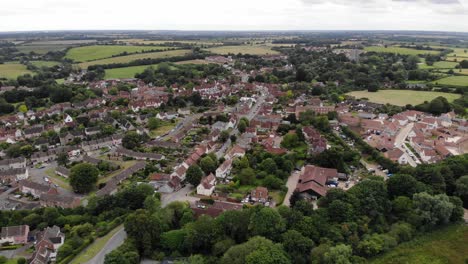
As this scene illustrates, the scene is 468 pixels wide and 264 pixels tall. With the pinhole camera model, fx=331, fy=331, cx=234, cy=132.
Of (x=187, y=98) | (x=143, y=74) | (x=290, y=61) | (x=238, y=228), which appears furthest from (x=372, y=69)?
(x=238, y=228)

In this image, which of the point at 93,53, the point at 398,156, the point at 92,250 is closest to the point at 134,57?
the point at 93,53

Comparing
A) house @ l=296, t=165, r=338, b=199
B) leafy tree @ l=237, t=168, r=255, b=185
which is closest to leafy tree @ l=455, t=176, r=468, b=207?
house @ l=296, t=165, r=338, b=199

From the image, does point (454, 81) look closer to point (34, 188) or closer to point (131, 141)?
point (131, 141)

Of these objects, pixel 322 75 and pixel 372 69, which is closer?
pixel 322 75

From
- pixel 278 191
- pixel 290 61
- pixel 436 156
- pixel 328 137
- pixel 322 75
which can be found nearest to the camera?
pixel 278 191

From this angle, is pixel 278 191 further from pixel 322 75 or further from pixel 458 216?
pixel 322 75

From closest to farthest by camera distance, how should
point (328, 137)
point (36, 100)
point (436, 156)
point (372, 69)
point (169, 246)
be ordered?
point (169, 246) < point (436, 156) < point (328, 137) < point (36, 100) < point (372, 69)

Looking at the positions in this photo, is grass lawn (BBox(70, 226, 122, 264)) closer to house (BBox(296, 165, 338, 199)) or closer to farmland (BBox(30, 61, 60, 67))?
house (BBox(296, 165, 338, 199))

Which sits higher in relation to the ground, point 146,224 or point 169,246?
point 146,224
